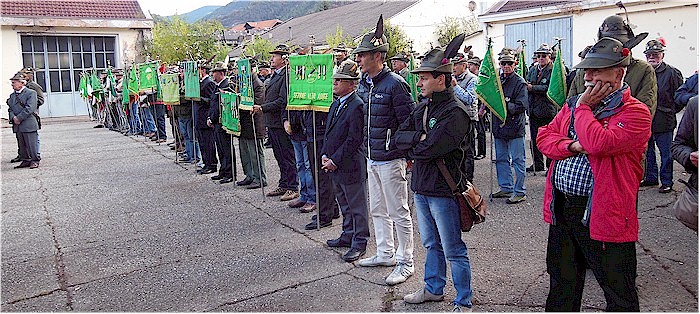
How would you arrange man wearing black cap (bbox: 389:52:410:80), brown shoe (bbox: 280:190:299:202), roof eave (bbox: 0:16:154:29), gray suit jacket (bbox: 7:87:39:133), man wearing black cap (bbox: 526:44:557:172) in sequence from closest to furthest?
brown shoe (bbox: 280:190:299:202) → man wearing black cap (bbox: 526:44:557:172) → man wearing black cap (bbox: 389:52:410:80) → gray suit jacket (bbox: 7:87:39:133) → roof eave (bbox: 0:16:154:29)

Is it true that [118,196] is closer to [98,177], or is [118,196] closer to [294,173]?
[98,177]

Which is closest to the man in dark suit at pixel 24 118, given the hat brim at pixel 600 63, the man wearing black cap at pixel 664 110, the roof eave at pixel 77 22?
the man wearing black cap at pixel 664 110

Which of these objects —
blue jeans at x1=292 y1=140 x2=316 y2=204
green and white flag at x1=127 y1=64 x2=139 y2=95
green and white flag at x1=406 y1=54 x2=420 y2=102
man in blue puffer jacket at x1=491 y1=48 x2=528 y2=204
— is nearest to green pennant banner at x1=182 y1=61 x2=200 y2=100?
blue jeans at x1=292 y1=140 x2=316 y2=204

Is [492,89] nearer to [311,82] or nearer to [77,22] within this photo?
[311,82]

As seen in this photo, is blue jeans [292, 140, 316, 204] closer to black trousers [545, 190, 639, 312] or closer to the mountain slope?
black trousers [545, 190, 639, 312]

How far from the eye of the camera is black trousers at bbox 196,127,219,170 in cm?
1084

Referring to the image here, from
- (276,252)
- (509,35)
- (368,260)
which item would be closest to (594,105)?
(368,260)

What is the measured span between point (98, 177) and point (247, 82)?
4.00m

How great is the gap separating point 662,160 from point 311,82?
180 inches

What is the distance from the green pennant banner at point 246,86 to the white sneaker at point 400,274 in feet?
14.1

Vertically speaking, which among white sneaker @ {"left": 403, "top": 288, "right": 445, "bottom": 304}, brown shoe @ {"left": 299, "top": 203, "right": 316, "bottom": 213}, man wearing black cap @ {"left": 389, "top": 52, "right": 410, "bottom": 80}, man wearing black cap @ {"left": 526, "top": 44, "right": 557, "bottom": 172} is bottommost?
white sneaker @ {"left": 403, "top": 288, "right": 445, "bottom": 304}

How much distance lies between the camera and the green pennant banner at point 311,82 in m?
6.79

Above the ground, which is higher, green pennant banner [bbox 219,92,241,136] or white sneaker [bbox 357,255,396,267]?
green pennant banner [bbox 219,92,241,136]

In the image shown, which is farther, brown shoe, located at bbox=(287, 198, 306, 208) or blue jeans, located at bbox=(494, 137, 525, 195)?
brown shoe, located at bbox=(287, 198, 306, 208)
